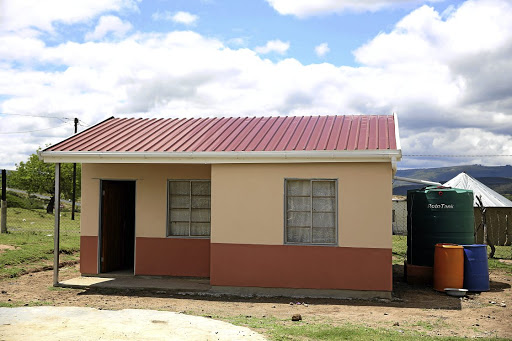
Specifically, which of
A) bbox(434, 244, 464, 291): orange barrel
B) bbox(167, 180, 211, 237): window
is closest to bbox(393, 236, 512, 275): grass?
bbox(434, 244, 464, 291): orange barrel

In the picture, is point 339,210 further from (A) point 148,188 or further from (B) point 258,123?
(A) point 148,188

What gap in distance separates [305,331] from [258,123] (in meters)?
6.50

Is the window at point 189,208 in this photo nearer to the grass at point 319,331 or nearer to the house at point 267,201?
the house at point 267,201

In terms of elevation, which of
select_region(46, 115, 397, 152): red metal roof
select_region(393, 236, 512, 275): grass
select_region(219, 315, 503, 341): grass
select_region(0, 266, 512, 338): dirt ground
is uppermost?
select_region(46, 115, 397, 152): red metal roof

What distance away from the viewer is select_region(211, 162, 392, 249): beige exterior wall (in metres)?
10.1

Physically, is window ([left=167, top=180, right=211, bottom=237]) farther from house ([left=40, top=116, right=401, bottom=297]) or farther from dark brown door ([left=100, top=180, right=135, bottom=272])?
dark brown door ([left=100, top=180, right=135, bottom=272])

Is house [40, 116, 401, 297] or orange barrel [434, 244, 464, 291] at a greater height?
house [40, 116, 401, 297]

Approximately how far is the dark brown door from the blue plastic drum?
7.89m

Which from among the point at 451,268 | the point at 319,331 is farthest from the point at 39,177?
the point at 319,331

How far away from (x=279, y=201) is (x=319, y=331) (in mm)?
3587

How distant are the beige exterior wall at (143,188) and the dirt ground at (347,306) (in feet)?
5.81

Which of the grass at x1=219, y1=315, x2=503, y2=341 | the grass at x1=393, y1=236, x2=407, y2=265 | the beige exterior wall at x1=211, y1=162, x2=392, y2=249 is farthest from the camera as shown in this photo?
the grass at x1=393, y1=236, x2=407, y2=265

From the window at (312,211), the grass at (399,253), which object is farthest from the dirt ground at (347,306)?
the grass at (399,253)

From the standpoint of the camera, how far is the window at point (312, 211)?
34.3ft
